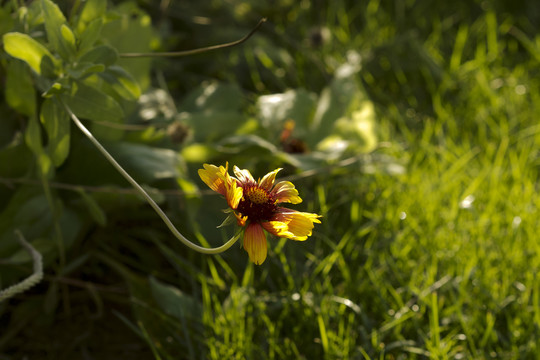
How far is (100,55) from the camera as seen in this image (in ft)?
3.37

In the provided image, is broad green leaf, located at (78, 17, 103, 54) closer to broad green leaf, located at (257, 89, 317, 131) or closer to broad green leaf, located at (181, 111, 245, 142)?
broad green leaf, located at (181, 111, 245, 142)

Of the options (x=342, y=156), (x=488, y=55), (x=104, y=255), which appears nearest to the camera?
(x=104, y=255)

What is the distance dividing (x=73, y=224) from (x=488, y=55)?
1555 mm

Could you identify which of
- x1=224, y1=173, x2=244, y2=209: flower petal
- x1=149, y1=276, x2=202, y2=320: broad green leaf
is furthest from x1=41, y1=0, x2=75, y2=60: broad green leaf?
x1=149, y1=276, x2=202, y2=320: broad green leaf

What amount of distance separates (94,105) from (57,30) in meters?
0.13

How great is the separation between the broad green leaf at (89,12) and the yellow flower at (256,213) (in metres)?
0.43

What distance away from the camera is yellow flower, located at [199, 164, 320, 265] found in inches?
31.9

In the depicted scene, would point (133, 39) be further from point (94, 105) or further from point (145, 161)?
point (94, 105)

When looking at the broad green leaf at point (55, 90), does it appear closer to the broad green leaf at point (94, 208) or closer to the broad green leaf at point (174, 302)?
the broad green leaf at point (94, 208)

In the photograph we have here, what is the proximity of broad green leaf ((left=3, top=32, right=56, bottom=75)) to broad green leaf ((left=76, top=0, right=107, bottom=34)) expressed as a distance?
11 centimetres

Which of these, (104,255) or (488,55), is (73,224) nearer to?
(104,255)

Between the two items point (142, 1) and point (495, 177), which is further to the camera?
point (142, 1)

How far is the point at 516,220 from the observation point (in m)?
1.49

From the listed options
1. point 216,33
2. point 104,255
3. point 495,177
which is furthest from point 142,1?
point 495,177
